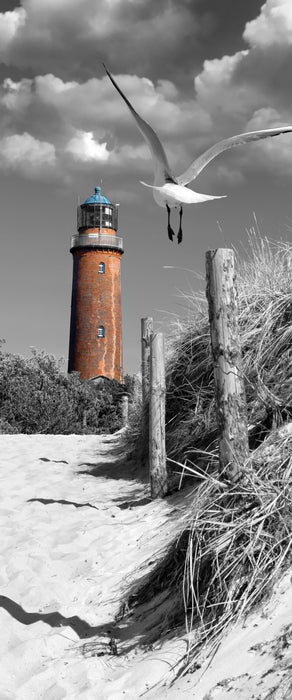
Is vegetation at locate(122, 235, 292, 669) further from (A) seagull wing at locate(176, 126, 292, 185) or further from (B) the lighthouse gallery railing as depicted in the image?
(B) the lighthouse gallery railing

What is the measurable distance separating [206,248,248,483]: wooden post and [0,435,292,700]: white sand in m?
1.06

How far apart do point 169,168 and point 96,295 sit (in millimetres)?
24944

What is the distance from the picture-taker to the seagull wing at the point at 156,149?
530 centimetres

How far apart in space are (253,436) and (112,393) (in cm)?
1721

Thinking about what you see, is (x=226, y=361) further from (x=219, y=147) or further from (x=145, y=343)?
(x=145, y=343)

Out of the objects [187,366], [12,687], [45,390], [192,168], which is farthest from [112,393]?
[12,687]

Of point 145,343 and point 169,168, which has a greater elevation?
point 169,168

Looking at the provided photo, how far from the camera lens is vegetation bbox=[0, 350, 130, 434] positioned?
1764 cm

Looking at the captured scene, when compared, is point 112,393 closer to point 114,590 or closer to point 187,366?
point 187,366

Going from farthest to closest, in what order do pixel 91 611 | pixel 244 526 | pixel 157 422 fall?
1. pixel 157 422
2. pixel 91 611
3. pixel 244 526

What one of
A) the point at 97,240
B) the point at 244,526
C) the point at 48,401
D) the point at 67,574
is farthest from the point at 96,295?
the point at 244,526

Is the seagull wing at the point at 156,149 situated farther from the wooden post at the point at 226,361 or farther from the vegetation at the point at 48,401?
the vegetation at the point at 48,401

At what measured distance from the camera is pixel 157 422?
689cm

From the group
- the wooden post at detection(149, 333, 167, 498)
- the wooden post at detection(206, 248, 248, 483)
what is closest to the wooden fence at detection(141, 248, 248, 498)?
the wooden post at detection(206, 248, 248, 483)
